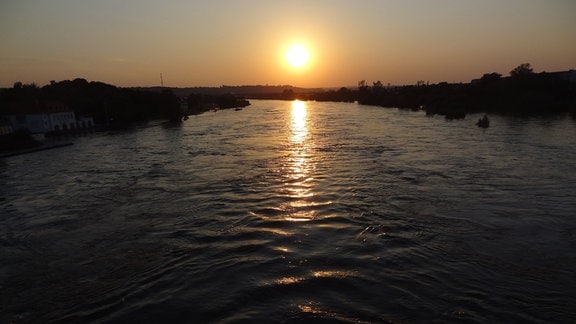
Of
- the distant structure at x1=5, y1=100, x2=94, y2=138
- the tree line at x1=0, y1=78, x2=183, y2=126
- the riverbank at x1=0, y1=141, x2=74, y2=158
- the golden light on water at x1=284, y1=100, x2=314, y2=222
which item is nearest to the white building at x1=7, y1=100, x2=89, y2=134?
the distant structure at x1=5, y1=100, x2=94, y2=138

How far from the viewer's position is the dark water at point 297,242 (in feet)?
31.5

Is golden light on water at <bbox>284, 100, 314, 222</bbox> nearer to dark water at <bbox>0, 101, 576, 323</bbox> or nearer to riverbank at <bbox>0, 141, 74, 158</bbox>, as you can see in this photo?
dark water at <bbox>0, 101, 576, 323</bbox>

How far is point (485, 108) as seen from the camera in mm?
75938

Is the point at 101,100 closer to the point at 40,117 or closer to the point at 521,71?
the point at 40,117

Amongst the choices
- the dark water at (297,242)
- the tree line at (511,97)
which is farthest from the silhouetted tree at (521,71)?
the dark water at (297,242)

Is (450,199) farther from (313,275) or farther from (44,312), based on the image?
(44,312)

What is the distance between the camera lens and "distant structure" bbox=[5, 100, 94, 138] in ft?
172

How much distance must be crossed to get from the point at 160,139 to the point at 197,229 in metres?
36.3

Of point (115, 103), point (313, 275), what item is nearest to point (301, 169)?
point (313, 275)

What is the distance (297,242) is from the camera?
43.4 feet

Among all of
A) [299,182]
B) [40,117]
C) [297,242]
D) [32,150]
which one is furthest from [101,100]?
[297,242]

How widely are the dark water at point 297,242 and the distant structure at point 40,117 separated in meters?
29.1

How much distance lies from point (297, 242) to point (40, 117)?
53.2m

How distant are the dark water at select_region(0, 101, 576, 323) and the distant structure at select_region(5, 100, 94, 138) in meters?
29.1
